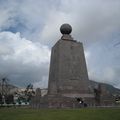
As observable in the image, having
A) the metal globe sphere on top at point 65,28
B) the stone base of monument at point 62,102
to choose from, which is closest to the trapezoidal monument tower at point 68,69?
the metal globe sphere on top at point 65,28

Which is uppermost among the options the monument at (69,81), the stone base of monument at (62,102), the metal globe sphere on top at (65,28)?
the metal globe sphere on top at (65,28)

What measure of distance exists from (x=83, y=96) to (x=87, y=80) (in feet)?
14.6

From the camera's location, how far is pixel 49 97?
115ft

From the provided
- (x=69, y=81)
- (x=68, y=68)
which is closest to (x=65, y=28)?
(x=68, y=68)

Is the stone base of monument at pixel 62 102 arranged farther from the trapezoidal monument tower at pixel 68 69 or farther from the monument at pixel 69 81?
the trapezoidal monument tower at pixel 68 69

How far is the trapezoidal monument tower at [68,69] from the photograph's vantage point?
130ft

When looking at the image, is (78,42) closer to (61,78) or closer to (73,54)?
(73,54)

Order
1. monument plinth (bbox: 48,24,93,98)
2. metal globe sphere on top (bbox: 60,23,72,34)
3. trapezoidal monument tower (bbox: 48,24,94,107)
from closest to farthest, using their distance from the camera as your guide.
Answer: trapezoidal monument tower (bbox: 48,24,94,107), monument plinth (bbox: 48,24,93,98), metal globe sphere on top (bbox: 60,23,72,34)

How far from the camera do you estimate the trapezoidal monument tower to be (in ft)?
130

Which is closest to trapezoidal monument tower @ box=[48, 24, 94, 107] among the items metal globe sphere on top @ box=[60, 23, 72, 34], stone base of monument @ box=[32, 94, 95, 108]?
metal globe sphere on top @ box=[60, 23, 72, 34]

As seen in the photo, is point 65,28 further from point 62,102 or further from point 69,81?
point 62,102

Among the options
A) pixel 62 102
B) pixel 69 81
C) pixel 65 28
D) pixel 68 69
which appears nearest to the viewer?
pixel 62 102

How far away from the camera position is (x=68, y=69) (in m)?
41.5

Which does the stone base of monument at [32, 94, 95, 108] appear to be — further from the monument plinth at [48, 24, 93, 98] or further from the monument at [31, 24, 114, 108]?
the monument plinth at [48, 24, 93, 98]
